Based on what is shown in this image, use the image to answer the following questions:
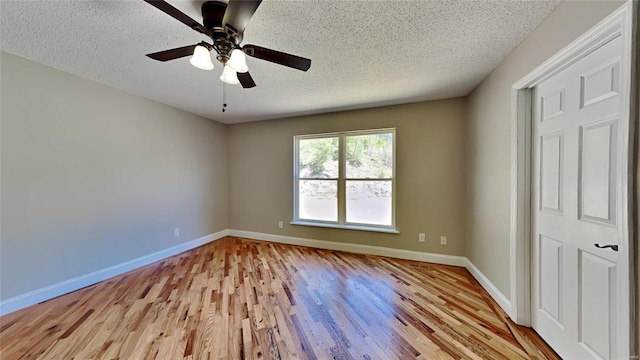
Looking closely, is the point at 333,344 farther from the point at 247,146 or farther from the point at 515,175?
the point at 247,146

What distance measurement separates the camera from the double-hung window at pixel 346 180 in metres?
3.56

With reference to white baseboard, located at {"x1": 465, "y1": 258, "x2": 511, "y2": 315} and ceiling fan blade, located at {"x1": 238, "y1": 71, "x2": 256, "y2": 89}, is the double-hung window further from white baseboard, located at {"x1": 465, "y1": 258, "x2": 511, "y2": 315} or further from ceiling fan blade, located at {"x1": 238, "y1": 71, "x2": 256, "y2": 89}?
ceiling fan blade, located at {"x1": 238, "y1": 71, "x2": 256, "y2": 89}

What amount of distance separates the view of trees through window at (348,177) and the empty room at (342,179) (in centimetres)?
4

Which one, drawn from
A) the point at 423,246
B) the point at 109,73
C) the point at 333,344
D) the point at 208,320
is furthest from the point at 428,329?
the point at 109,73

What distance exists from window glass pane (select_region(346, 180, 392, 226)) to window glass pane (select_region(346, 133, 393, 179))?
0.15 metres

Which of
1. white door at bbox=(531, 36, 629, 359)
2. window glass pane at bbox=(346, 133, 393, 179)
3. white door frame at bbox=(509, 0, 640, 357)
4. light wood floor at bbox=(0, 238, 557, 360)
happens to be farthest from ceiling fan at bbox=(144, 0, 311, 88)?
window glass pane at bbox=(346, 133, 393, 179)

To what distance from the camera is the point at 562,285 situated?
1.56 m

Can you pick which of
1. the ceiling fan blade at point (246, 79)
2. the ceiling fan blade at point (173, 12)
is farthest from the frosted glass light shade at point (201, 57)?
the ceiling fan blade at point (246, 79)

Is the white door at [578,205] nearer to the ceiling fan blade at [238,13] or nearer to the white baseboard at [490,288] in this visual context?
the white baseboard at [490,288]

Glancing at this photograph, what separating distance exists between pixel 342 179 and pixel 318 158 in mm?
606

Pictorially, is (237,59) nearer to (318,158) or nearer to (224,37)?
(224,37)

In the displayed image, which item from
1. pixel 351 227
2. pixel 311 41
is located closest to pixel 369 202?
pixel 351 227

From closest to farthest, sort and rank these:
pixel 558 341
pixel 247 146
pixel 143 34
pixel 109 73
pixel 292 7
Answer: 1. pixel 292 7
2. pixel 558 341
3. pixel 143 34
4. pixel 109 73
5. pixel 247 146

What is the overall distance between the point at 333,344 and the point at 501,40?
2.76 m
